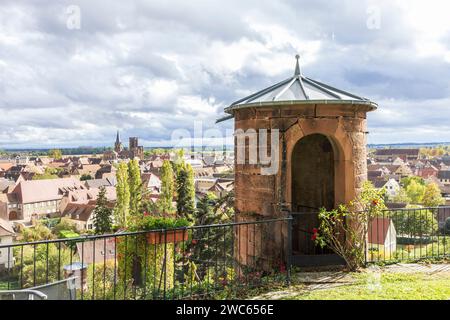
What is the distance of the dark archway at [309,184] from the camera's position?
360 inches

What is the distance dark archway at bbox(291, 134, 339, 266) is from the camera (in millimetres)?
9141

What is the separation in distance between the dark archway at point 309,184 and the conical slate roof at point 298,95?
5.46 ft

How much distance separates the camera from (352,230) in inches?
277

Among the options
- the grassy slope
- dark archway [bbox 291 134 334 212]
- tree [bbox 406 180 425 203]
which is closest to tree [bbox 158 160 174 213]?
dark archway [bbox 291 134 334 212]

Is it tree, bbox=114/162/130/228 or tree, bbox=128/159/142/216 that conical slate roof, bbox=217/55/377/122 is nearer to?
tree, bbox=114/162/130/228

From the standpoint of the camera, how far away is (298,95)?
7172mm

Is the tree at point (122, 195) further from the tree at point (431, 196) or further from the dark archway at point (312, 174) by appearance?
the tree at point (431, 196)

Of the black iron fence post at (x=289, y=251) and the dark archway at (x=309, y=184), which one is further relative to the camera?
the dark archway at (x=309, y=184)

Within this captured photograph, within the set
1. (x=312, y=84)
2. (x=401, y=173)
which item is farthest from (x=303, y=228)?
(x=401, y=173)

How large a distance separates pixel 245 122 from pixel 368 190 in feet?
8.91

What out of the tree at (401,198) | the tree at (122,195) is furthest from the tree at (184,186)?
the tree at (401,198)

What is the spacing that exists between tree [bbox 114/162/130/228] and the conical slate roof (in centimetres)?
3620

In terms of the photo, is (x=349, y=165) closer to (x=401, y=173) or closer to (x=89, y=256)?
(x=89, y=256)

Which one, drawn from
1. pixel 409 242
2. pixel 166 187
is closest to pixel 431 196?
pixel 166 187
